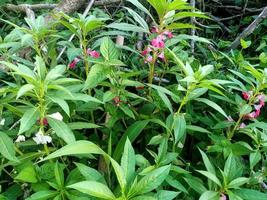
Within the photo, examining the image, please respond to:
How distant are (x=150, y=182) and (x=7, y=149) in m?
0.37

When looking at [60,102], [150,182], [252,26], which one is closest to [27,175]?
[60,102]

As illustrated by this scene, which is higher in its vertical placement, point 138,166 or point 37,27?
point 37,27

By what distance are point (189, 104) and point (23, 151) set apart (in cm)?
59

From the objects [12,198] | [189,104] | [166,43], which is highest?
[166,43]

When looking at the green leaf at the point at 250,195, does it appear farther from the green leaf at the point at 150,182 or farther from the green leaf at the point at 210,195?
the green leaf at the point at 150,182

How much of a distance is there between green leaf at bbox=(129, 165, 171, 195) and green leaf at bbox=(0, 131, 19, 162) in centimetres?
31

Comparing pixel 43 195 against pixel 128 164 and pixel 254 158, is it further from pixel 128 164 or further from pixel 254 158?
pixel 254 158

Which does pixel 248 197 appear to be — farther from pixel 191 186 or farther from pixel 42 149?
pixel 42 149

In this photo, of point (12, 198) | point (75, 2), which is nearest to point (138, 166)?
point (12, 198)

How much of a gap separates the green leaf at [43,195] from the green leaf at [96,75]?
0.30m

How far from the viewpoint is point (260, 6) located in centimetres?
247

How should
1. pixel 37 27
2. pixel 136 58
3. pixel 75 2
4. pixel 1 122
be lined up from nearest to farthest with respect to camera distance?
pixel 1 122, pixel 37 27, pixel 136 58, pixel 75 2

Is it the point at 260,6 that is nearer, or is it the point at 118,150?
the point at 118,150

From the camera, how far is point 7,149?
36.7 inches
